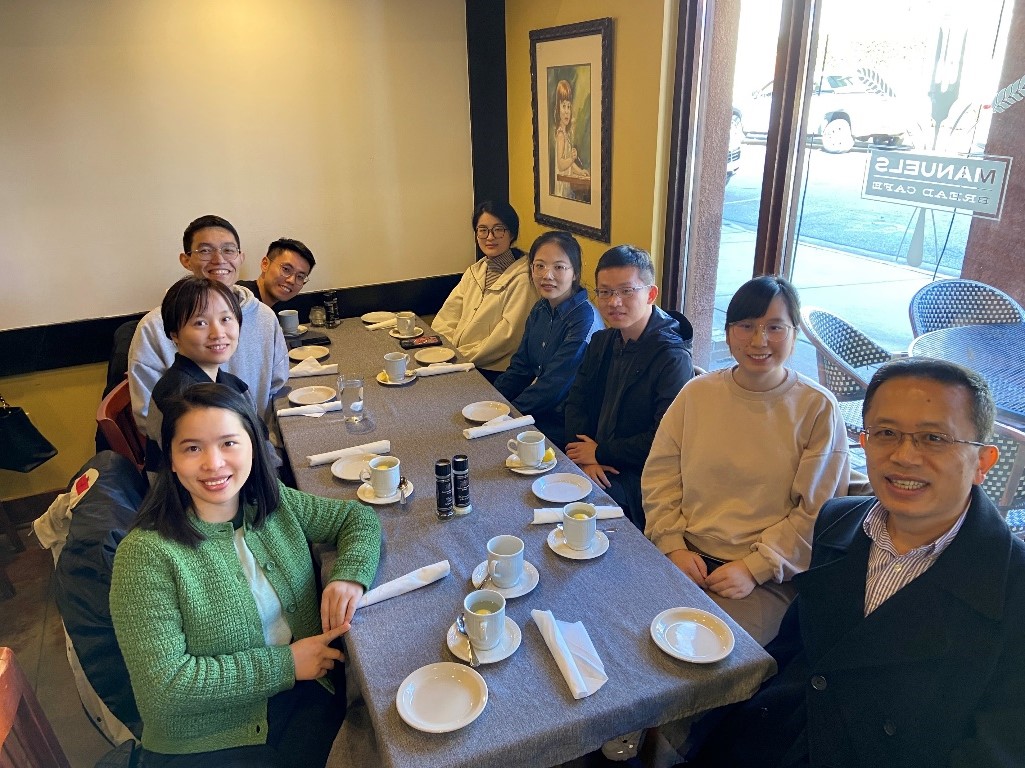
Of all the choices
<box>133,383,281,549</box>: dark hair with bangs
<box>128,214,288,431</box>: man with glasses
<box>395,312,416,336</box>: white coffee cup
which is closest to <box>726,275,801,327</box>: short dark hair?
<box>133,383,281,549</box>: dark hair with bangs

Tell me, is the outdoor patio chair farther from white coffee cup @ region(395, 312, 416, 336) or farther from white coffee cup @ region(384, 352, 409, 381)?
white coffee cup @ region(395, 312, 416, 336)

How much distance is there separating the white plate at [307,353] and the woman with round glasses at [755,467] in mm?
1601

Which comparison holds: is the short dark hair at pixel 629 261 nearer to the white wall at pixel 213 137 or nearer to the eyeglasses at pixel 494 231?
the eyeglasses at pixel 494 231

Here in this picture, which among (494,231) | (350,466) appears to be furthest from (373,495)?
(494,231)

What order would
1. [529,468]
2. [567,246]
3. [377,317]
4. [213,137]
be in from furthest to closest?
[377,317]
[213,137]
[567,246]
[529,468]

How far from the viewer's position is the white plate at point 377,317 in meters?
3.31

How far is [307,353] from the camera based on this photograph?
9.25 ft

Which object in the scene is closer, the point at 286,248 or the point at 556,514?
the point at 556,514

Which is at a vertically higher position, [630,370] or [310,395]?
[630,370]

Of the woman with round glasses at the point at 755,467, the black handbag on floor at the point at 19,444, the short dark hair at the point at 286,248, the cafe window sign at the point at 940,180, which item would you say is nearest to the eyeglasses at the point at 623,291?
the woman with round glasses at the point at 755,467

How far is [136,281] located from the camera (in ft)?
10.4

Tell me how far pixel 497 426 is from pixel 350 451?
428 millimetres

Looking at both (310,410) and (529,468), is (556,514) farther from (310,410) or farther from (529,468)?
(310,410)

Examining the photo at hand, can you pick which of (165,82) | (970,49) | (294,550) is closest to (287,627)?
(294,550)
